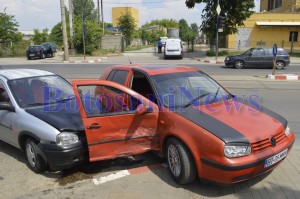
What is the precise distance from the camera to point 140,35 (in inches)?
2756

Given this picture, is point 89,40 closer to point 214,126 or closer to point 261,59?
point 261,59

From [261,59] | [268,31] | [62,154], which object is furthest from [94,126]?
[268,31]

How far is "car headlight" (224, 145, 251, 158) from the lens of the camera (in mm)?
3322

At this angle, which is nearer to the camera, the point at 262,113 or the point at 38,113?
the point at 262,113

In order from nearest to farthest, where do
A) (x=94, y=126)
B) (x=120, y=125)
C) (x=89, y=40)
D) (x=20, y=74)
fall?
(x=94, y=126)
(x=120, y=125)
(x=20, y=74)
(x=89, y=40)

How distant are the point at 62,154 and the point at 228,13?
28.4 meters

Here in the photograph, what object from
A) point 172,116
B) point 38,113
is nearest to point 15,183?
point 38,113

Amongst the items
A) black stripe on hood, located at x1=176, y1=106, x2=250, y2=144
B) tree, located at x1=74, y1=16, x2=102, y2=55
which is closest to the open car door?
black stripe on hood, located at x1=176, y1=106, x2=250, y2=144

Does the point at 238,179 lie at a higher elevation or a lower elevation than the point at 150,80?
lower

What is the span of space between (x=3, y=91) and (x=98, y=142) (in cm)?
228

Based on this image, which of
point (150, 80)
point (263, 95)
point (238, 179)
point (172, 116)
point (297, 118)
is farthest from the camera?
point (263, 95)

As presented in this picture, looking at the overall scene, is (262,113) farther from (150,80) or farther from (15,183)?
(15,183)

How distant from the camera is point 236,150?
3348mm

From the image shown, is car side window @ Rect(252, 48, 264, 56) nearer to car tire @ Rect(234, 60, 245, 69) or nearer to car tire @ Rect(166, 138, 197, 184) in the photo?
car tire @ Rect(234, 60, 245, 69)
